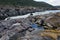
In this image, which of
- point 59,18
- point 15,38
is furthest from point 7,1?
point 15,38

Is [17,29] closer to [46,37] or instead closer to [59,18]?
[46,37]

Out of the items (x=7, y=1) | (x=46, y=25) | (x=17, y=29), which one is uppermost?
(x=17, y=29)

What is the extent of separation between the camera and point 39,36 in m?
18.5

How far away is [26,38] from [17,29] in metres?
5.41

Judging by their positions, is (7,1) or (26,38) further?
(7,1)

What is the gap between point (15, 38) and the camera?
63.3ft

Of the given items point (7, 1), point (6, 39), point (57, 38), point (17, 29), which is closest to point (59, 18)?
point (17, 29)

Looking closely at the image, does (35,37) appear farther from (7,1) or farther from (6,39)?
(7,1)

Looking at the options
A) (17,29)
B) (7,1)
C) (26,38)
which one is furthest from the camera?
(7,1)

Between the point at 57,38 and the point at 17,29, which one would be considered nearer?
the point at 57,38

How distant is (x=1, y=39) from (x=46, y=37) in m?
4.48

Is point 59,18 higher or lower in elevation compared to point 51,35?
lower

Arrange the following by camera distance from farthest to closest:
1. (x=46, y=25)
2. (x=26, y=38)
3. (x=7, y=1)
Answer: (x=7, y=1) < (x=46, y=25) < (x=26, y=38)

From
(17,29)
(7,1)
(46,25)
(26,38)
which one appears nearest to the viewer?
(26,38)
